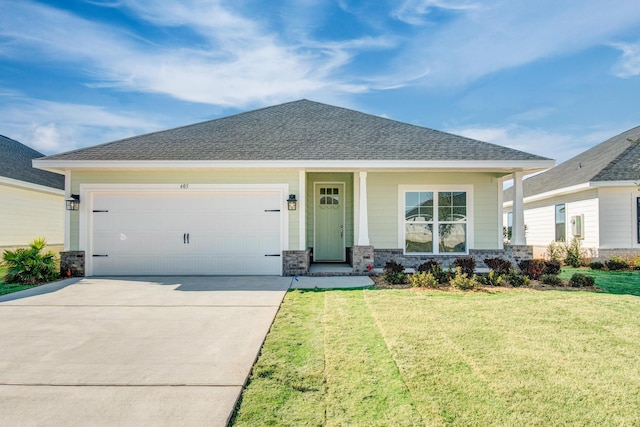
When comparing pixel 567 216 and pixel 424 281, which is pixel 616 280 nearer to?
pixel 424 281

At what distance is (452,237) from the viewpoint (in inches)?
404

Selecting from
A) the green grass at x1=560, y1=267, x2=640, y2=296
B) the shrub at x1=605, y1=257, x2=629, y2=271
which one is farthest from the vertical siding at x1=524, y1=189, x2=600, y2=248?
the green grass at x1=560, y1=267, x2=640, y2=296

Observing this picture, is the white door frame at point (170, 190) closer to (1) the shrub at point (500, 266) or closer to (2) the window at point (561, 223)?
(1) the shrub at point (500, 266)

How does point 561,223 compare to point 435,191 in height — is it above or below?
below

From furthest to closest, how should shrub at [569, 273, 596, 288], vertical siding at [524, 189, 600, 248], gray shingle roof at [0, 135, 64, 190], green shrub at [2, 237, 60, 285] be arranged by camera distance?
gray shingle roof at [0, 135, 64, 190], vertical siding at [524, 189, 600, 248], green shrub at [2, 237, 60, 285], shrub at [569, 273, 596, 288]

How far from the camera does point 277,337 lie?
14.5 feet

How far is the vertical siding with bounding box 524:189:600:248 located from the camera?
11.7 m

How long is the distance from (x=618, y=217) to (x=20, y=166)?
70.0ft

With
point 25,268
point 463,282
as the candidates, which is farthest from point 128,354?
point 25,268

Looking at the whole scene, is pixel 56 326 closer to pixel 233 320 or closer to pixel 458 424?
pixel 233 320

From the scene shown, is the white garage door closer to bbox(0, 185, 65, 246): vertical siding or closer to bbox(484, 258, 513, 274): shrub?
bbox(484, 258, 513, 274): shrub

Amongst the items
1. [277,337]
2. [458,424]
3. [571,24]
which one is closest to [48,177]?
[277,337]

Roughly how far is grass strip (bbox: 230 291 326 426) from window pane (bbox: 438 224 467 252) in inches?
248

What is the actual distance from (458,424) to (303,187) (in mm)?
7145
